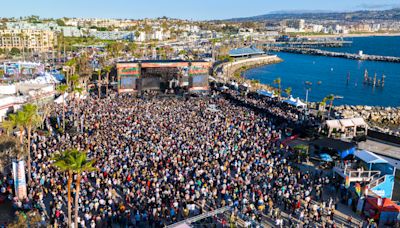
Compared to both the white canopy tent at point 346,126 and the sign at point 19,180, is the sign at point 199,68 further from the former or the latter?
the sign at point 19,180

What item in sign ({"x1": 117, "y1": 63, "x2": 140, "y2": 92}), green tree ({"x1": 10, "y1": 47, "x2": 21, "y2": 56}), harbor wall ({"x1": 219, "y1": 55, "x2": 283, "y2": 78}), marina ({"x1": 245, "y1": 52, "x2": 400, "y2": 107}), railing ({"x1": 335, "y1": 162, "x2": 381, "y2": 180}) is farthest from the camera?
green tree ({"x1": 10, "y1": 47, "x2": 21, "y2": 56})

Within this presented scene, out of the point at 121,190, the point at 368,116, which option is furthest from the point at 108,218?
the point at 368,116

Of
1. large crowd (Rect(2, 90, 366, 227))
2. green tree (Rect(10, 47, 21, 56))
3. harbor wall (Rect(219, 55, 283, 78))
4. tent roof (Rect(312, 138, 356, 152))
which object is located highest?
green tree (Rect(10, 47, 21, 56))

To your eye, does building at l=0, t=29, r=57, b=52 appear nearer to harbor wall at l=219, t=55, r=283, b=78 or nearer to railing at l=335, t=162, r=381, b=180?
harbor wall at l=219, t=55, r=283, b=78

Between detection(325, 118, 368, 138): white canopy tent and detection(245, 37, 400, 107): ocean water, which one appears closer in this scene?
detection(325, 118, 368, 138): white canopy tent

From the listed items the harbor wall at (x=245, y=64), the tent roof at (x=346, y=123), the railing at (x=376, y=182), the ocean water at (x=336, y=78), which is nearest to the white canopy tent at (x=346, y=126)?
the tent roof at (x=346, y=123)

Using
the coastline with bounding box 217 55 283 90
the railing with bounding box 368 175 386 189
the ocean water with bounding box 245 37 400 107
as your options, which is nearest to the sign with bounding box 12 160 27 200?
the railing with bounding box 368 175 386 189

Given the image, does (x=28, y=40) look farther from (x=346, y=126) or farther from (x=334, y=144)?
(x=334, y=144)

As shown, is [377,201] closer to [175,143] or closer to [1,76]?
[175,143]
